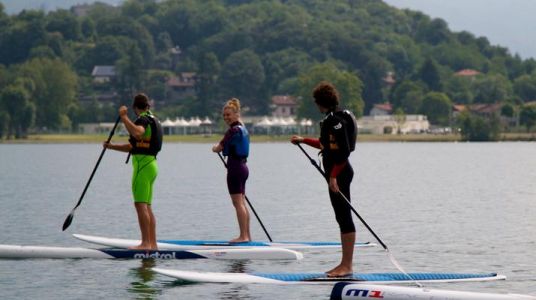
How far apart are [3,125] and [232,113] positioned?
177360 millimetres

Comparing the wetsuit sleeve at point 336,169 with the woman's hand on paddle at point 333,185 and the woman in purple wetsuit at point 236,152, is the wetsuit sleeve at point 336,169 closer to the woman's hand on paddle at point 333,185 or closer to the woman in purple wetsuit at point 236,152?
the woman's hand on paddle at point 333,185

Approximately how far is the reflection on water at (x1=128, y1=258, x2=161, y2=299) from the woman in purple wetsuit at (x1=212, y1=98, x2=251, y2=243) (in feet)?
6.23

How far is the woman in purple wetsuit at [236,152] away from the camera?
77.8ft

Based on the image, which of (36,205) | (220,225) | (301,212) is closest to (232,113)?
(220,225)

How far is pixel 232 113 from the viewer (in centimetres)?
2359

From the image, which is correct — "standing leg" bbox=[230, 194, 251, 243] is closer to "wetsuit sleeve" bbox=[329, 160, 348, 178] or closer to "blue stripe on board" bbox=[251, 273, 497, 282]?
"blue stripe on board" bbox=[251, 273, 497, 282]

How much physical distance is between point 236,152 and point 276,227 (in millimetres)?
9469

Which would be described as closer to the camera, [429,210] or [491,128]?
[429,210]

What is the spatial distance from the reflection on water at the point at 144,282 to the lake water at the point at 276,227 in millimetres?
23

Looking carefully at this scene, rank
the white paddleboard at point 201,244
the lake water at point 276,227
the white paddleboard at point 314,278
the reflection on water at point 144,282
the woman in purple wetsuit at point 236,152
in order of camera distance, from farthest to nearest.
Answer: the white paddleboard at point 201,244
the woman in purple wetsuit at point 236,152
the lake water at point 276,227
the reflection on water at point 144,282
the white paddleboard at point 314,278

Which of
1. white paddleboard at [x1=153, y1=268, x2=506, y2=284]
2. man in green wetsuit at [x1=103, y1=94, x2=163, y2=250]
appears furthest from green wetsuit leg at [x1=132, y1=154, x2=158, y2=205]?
white paddleboard at [x1=153, y1=268, x2=506, y2=284]

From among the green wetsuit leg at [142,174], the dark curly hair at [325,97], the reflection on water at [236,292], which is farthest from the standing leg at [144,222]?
the dark curly hair at [325,97]

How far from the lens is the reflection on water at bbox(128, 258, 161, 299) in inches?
793

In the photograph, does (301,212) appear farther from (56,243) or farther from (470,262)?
(470,262)
